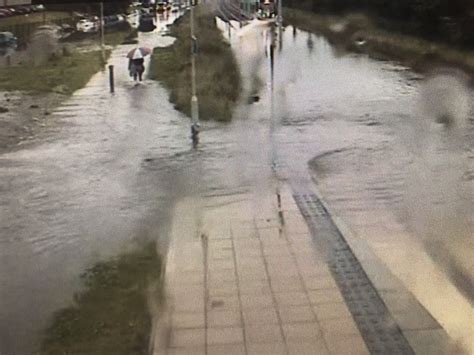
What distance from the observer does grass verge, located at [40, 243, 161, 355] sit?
668 centimetres

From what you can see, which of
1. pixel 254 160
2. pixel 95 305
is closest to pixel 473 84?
pixel 254 160

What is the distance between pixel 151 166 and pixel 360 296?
25.5 feet

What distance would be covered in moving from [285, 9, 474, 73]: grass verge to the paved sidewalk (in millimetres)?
20111

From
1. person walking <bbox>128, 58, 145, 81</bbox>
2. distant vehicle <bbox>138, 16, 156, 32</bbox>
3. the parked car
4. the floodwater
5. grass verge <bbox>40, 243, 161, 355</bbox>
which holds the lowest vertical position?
the floodwater

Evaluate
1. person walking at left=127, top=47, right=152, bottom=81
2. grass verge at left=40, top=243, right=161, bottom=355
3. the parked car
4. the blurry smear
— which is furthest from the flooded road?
the parked car

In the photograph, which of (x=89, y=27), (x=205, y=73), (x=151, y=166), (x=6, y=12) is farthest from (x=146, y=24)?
(x=6, y=12)

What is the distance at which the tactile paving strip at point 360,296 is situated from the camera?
6.46m

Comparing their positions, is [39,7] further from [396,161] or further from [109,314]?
[396,161]

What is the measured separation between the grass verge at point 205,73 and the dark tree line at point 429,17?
9.18 metres

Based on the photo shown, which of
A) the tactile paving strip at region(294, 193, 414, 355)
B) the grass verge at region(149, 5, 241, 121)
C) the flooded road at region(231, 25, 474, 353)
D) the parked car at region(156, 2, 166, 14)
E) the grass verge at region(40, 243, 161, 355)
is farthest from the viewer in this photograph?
the parked car at region(156, 2, 166, 14)

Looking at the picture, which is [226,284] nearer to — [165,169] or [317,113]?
[165,169]

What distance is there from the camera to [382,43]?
3956 centimetres

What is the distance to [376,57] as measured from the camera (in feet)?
116

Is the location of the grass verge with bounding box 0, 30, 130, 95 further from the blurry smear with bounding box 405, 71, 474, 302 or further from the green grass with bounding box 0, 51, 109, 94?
the blurry smear with bounding box 405, 71, 474, 302
